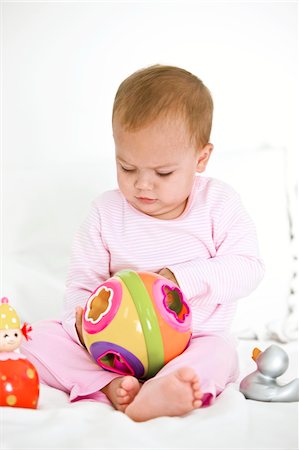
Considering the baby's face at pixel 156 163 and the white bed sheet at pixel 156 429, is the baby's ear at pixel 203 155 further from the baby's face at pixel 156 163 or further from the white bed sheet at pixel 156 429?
the white bed sheet at pixel 156 429

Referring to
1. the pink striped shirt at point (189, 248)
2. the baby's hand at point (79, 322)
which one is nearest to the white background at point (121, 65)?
→ the pink striped shirt at point (189, 248)

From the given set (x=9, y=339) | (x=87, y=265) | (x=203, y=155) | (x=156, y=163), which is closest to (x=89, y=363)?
(x=9, y=339)

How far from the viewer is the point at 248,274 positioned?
1705mm

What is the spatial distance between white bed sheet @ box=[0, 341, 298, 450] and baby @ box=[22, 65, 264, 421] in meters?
0.08

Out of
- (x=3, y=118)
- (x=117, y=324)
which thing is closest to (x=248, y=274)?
(x=117, y=324)

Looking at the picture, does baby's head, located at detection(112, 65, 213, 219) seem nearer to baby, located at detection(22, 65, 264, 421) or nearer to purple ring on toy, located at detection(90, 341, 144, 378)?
baby, located at detection(22, 65, 264, 421)

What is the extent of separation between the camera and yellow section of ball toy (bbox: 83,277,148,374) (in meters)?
1.39

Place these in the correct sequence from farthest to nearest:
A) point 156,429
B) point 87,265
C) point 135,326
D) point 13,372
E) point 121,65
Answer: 1. point 121,65
2. point 87,265
3. point 135,326
4. point 13,372
5. point 156,429

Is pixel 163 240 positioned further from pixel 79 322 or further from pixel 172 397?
pixel 172 397

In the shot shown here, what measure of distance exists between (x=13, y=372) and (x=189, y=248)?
60cm

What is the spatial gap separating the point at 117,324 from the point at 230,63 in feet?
4.79

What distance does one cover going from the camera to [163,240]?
5.71ft

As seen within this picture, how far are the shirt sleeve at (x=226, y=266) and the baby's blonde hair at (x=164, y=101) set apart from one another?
0.21 m

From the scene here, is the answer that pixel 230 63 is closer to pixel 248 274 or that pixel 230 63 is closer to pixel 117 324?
pixel 248 274
